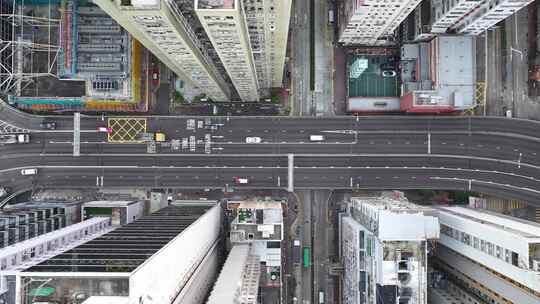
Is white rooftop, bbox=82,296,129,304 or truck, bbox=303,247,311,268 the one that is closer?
white rooftop, bbox=82,296,129,304

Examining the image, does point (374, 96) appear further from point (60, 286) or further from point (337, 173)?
point (60, 286)

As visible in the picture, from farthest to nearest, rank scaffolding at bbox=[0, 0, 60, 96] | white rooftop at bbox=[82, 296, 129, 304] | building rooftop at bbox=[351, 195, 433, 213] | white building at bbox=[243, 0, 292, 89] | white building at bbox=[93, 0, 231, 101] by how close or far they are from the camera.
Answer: scaffolding at bbox=[0, 0, 60, 96] < building rooftop at bbox=[351, 195, 433, 213] < white building at bbox=[243, 0, 292, 89] < white building at bbox=[93, 0, 231, 101] < white rooftop at bbox=[82, 296, 129, 304]

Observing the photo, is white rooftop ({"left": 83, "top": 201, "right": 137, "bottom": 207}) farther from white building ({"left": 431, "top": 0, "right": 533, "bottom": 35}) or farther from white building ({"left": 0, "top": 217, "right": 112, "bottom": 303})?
white building ({"left": 431, "top": 0, "right": 533, "bottom": 35})

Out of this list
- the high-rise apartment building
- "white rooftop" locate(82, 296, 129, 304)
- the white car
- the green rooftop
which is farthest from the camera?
the green rooftop

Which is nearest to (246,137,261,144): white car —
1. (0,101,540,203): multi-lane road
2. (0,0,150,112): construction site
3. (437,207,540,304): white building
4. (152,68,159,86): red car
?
(0,101,540,203): multi-lane road

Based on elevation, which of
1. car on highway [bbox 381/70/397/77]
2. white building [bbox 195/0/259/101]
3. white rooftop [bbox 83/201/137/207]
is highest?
car on highway [bbox 381/70/397/77]

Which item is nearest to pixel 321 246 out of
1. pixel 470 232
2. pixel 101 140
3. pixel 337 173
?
pixel 337 173

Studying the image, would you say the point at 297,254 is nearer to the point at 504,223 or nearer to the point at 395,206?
the point at 395,206
